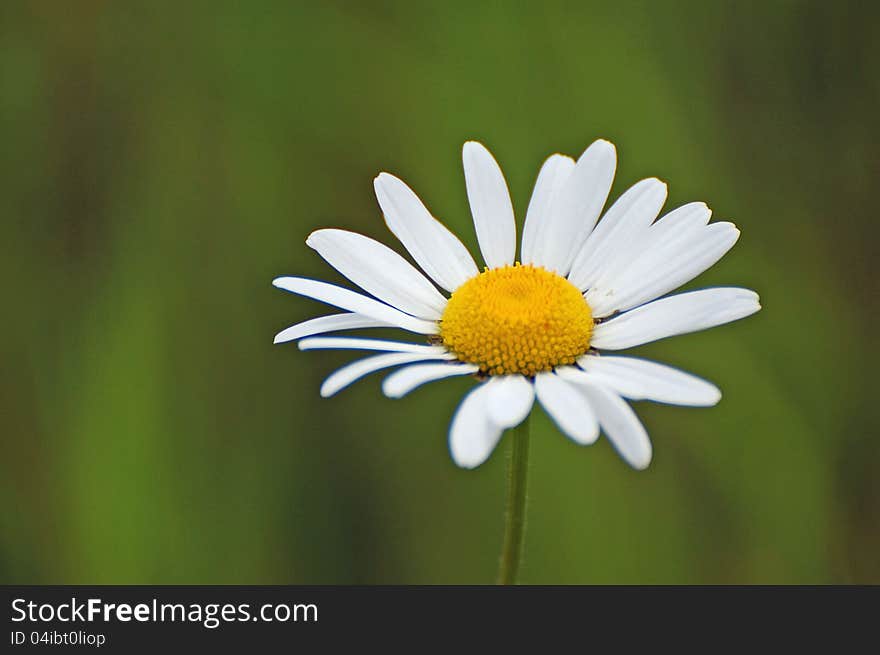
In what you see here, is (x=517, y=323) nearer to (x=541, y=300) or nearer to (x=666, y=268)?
(x=541, y=300)

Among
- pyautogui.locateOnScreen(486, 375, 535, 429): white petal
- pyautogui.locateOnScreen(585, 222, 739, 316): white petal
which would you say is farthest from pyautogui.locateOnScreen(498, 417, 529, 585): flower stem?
pyautogui.locateOnScreen(585, 222, 739, 316): white petal

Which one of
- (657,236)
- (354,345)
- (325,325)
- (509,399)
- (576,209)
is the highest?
(576,209)

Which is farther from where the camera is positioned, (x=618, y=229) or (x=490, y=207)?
(x=490, y=207)

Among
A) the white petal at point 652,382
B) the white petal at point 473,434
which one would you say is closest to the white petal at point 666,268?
the white petal at point 652,382

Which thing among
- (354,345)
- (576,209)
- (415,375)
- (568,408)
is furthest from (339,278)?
(568,408)

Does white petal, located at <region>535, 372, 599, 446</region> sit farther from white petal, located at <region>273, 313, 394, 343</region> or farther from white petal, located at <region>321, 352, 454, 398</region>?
white petal, located at <region>273, 313, 394, 343</region>

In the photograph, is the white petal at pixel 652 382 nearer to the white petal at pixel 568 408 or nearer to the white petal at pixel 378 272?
the white petal at pixel 568 408
